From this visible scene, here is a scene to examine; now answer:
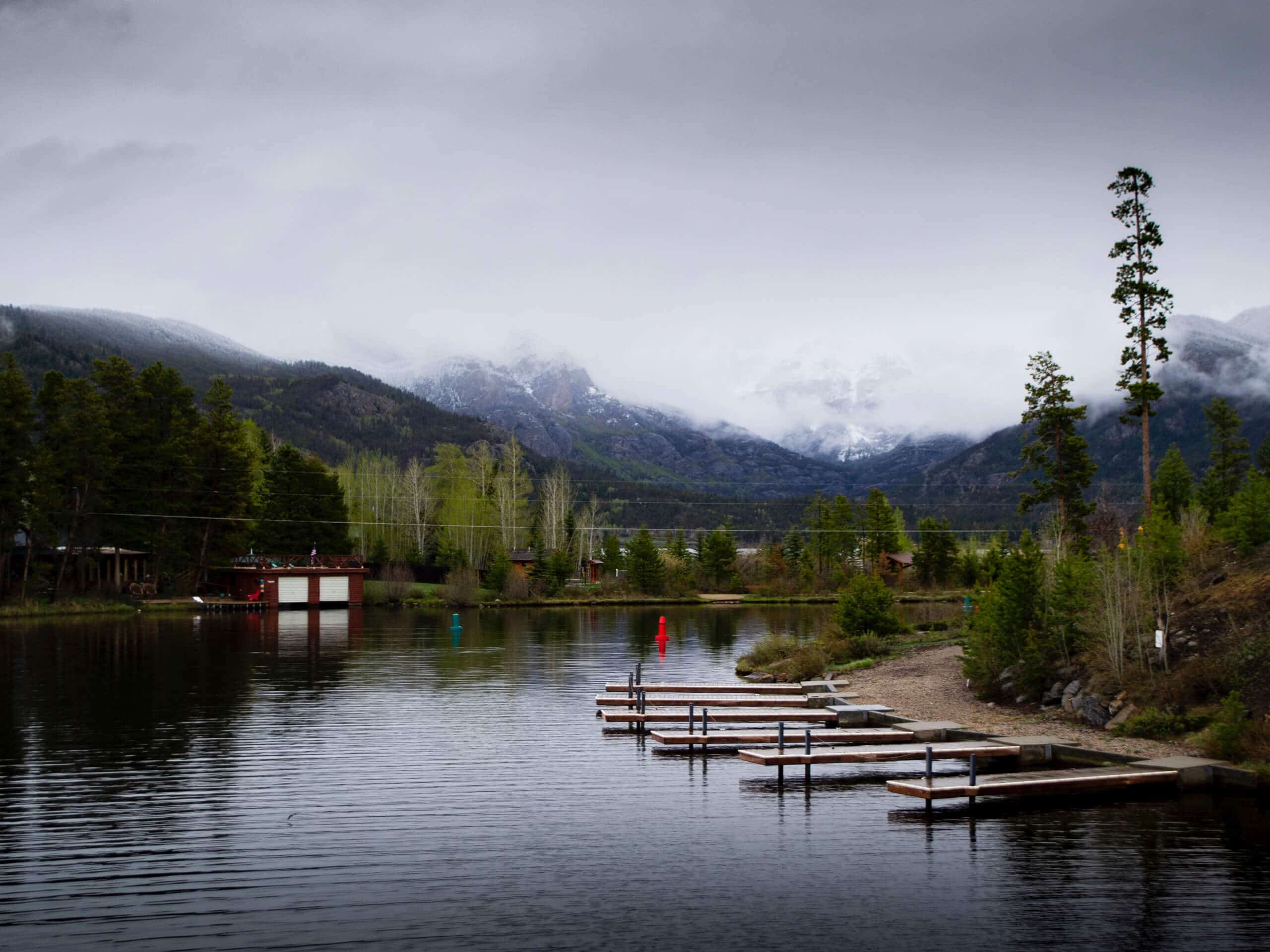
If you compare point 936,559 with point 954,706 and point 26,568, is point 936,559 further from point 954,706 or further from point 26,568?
point 954,706

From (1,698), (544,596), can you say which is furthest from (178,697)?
(544,596)

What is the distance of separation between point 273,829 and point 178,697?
Answer: 1473cm

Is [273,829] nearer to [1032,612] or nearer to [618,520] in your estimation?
[1032,612]

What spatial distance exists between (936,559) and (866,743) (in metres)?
75.7

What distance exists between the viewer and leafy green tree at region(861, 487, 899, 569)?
318 feet

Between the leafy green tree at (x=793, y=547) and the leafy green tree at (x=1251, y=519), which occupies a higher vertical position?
the leafy green tree at (x=1251, y=519)

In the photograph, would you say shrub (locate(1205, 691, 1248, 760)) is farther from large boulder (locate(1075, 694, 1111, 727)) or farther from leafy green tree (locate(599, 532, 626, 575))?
leafy green tree (locate(599, 532, 626, 575))

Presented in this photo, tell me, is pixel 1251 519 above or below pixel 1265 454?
below

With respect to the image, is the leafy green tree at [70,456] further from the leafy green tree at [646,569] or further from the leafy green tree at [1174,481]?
the leafy green tree at [1174,481]

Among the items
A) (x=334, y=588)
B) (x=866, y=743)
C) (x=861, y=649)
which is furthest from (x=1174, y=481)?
(x=866, y=743)

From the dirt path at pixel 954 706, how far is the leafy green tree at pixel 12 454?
174 feet

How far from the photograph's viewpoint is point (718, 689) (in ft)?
86.8

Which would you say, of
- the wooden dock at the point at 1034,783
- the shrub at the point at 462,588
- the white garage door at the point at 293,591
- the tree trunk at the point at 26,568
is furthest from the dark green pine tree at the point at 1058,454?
the tree trunk at the point at 26,568

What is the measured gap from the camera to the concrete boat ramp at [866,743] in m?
16.0
